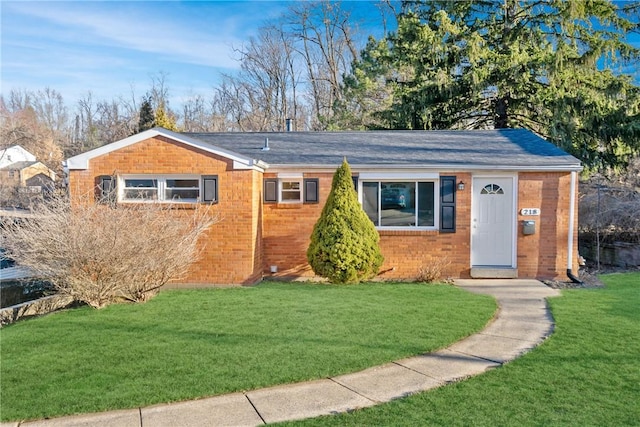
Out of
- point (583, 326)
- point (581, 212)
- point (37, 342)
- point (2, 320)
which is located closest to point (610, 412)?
point (583, 326)

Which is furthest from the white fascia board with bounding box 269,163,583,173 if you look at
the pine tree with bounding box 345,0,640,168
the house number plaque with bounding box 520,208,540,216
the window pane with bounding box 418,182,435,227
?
the pine tree with bounding box 345,0,640,168

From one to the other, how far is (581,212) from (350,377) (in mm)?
14218

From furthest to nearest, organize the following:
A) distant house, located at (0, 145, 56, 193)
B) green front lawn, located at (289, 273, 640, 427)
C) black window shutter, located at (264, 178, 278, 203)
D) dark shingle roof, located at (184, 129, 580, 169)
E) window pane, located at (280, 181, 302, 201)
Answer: distant house, located at (0, 145, 56, 193) → window pane, located at (280, 181, 302, 201) → black window shutter, located at (264, 178, 278, 203) → dark shingle roof, located at (184, 129, 580, 169) → green front lawn, located at (289, 273, 640, 427)

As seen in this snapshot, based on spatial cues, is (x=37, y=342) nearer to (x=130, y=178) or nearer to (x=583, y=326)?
(x=130, y=178)

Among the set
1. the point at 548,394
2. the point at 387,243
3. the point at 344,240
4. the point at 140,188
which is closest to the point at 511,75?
the point at 387,243

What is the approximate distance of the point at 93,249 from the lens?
289 inches

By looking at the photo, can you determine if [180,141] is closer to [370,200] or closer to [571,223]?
[370,200]

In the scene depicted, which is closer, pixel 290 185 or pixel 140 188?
pixel 140 188

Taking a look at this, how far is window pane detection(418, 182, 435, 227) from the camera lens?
1098 centimetres

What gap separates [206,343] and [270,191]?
571 cm

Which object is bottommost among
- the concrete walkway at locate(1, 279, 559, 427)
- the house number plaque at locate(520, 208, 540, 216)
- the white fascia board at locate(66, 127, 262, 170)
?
the concrete walkway at locate(1, 279, 559, 427)

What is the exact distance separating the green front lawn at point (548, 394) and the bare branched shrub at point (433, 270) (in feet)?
13.7

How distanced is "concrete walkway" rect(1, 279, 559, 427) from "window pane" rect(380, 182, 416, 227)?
16.2ft

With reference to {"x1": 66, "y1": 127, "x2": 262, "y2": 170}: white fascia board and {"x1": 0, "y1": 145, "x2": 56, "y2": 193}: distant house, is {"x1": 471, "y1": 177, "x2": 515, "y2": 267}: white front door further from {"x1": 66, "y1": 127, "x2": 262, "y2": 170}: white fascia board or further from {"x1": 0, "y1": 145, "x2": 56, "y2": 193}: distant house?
{"x1": 0, "y1": 145, "x2": 56, "y2": 193}: distant house
